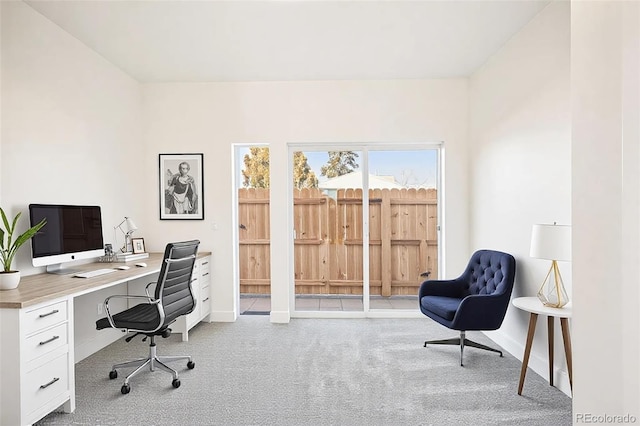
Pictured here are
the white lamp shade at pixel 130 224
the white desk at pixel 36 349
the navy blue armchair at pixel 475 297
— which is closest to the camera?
the white desk at pixel 36 349

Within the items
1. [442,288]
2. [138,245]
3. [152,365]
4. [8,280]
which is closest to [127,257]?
[138,245]

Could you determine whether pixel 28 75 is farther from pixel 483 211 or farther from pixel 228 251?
pixel 483 211

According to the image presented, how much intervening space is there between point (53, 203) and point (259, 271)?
2.41 metres

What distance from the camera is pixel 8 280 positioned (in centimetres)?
238

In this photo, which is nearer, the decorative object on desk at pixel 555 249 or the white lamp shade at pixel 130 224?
the decorative object on desk at pixel 555 249

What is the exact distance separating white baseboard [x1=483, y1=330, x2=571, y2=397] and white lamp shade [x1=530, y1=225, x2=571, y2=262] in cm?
88

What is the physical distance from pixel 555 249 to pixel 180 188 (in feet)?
12.7

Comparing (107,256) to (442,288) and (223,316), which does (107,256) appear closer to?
(223,316)

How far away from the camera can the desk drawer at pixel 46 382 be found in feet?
7.04

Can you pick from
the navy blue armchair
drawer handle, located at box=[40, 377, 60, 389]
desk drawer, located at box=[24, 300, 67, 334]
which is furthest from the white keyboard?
the navy blue armchair

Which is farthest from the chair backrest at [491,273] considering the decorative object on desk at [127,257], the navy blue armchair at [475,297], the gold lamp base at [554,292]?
the decorative object on desk at [127,257]

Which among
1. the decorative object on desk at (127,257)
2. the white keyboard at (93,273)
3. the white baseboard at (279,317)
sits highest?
the decorative object on desk at (127,257)

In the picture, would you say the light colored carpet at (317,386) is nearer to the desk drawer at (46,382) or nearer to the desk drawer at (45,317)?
the desk drawer at (46,382)

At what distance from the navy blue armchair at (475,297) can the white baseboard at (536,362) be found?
0.57ft
